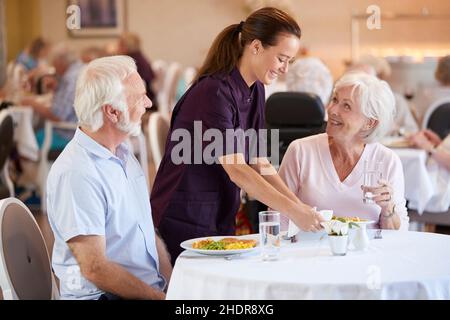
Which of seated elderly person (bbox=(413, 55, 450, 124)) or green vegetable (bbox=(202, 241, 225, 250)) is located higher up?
seated elderly person (bbox=(413, 55, 450, 124))

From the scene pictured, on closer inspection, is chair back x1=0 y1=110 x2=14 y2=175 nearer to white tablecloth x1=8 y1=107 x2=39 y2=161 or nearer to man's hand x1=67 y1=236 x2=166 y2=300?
Result: white tablecloth x1=8 y1=107 x2=39 y2=161

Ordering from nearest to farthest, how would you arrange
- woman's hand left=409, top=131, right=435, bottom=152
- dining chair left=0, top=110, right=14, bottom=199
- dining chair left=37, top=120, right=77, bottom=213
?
woman's hand left=409, top=131, right=435, bottom=152 < dining chair left=0, top=110, right=14, bottom=199 < dining chair left=37, top=120, right=77, bottom=213

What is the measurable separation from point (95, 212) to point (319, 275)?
23.3 inches

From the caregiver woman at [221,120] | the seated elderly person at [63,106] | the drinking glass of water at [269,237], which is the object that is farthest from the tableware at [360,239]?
the seated elderly person at [63,106]

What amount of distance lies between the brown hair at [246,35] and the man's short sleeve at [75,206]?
696 mm

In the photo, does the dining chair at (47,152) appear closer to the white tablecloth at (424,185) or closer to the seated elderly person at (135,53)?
the seated elderly person at (135,53)

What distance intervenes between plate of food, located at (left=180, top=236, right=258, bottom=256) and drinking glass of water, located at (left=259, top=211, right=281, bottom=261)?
5 centimetres

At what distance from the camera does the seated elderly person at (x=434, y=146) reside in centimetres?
395

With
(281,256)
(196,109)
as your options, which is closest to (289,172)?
(196,109)

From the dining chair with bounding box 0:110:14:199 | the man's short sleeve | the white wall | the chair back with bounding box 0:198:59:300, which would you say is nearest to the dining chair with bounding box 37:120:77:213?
the dining chair with bounding box 0:110:14:199

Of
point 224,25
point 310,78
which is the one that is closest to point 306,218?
Result: point 310,78

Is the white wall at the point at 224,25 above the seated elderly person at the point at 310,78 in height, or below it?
above

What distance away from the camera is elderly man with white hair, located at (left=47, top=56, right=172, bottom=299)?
80.5 inches

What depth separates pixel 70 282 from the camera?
2.09 m
